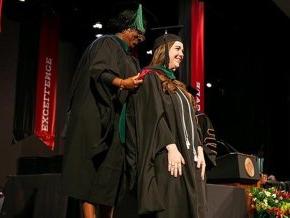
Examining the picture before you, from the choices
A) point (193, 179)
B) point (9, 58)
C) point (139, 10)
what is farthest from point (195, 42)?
point (193, 179)

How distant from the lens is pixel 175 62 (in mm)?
2279

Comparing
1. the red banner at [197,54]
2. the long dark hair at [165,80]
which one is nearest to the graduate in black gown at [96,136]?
the long dark hair at [165,80]

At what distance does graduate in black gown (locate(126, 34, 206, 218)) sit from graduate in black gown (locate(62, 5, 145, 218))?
0.24ft

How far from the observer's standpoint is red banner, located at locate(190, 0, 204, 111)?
5.93m

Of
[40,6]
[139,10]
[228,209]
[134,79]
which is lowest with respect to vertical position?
[228,209]

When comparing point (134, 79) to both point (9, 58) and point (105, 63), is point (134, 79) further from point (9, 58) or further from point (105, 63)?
point (9, 58)

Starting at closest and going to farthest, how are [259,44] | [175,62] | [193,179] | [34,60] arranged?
[193,179] → [175,62] → [34,60] → [259,44]

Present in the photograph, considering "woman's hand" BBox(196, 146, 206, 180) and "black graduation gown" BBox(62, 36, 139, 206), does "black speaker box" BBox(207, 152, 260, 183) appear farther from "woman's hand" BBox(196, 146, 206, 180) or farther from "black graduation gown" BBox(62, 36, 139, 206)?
"black graduation gown" BBox(62, 36, 139, 206)

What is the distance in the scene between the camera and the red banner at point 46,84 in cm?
696

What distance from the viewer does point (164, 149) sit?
2.03 m

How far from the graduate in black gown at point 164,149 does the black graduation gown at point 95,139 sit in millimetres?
73

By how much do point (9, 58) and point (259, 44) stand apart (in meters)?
4.54

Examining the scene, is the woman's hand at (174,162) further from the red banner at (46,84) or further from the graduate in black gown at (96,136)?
the red banner at (46,84)

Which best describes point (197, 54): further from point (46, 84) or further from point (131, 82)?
point (131, 82)
